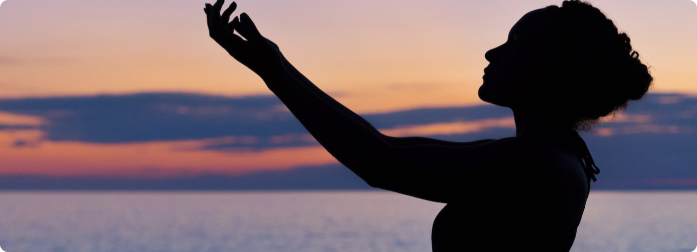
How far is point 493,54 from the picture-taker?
2602mm

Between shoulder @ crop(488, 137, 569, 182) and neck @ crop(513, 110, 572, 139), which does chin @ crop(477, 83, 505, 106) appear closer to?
neck @ crop(513, 110, 572, 139)

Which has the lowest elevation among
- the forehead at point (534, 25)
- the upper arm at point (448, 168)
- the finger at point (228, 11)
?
the upper arm at point (448, 168)

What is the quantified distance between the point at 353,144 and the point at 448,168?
0.26m

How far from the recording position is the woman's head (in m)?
2.44

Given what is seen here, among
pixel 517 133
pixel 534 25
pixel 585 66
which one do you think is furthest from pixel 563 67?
pixel 517 133

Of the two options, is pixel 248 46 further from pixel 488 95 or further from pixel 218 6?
pixel 488 95

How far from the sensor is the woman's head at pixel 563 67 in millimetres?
2438

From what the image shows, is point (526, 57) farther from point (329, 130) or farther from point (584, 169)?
point (329, 130)

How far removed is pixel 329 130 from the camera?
2.05 meters

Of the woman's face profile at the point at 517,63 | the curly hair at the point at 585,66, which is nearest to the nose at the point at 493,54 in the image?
the woman's face profile at the point at 517,63

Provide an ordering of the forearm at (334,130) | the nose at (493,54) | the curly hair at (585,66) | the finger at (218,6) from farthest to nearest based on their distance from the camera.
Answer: the nose at (493,54), the curly hair at (585,66), the finger at (218,6), the forearm at (334,130)

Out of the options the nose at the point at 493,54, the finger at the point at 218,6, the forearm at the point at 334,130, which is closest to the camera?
the forearm at the point at 334,130

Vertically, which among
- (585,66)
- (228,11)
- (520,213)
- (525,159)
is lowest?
(520,213)

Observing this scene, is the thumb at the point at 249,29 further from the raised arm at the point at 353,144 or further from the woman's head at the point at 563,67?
the woman's head at the point at 563,67
